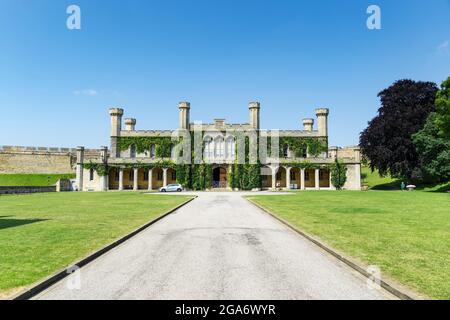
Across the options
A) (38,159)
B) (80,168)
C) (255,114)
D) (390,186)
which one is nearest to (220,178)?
(255,114)

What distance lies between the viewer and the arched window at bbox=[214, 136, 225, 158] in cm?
5353

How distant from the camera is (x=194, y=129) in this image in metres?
54.0

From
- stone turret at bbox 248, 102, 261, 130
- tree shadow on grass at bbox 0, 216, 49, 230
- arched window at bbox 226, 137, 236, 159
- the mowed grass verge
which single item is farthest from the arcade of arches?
tree shadow on grass at bbox 0, 216, 49, 230

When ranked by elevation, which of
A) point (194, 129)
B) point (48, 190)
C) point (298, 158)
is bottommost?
point (48, 190)

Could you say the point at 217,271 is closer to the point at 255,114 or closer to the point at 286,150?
the point at 255,114

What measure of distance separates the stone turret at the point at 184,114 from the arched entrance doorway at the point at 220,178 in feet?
28.0

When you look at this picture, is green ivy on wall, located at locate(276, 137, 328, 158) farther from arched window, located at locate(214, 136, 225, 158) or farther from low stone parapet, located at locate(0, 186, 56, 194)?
low stone parapet, located at locate(0, 186, 56, 194)

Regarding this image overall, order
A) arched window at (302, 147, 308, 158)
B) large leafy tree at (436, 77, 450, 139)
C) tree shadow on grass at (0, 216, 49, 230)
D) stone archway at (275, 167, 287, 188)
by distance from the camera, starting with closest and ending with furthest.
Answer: tree shadow on grass at (0, 216, 49, 230), large leafy tree at (436, 77, 450, 139), stone archway at (275, 167, 287, 188), arched window at (302, 147, 308, 158)

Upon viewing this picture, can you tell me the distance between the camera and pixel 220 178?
53.5 meters

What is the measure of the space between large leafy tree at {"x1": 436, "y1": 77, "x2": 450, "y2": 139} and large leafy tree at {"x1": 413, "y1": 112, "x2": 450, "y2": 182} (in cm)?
99

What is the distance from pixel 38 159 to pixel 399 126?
210ft
